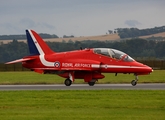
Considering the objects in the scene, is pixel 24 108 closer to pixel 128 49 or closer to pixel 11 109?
pixel 11 109

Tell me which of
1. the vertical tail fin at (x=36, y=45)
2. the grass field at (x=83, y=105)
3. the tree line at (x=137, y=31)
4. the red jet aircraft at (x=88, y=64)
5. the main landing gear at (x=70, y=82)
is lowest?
the grass field at (x=83, y=105)

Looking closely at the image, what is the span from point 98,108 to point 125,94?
536 centimetres

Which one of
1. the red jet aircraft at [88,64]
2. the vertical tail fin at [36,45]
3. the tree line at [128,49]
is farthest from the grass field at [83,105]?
the tree line at [128,49]

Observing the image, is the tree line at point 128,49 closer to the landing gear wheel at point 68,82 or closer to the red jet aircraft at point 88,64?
the red jet aircraft at point 88,64

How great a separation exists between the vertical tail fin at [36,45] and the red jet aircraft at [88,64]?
1.74 ft

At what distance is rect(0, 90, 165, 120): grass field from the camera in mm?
18719

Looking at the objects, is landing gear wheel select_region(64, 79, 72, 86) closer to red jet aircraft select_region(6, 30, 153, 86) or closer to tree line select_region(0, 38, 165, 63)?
red jet aircraft select_region(6, 30, 153, 86)

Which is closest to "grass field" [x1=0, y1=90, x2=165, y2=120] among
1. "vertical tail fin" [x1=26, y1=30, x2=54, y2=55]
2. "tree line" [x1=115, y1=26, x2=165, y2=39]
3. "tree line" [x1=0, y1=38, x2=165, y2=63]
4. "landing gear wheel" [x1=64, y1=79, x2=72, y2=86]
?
"landing gear wheel" [x1=64, y1=79, x2=72, y2=86]

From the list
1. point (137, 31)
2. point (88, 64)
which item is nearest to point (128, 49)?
point (137, 31)

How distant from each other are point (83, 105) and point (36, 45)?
16432mm

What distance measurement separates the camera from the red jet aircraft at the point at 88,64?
117 ft

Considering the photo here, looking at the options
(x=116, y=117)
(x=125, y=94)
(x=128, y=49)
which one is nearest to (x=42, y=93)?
(x=125, y=94)

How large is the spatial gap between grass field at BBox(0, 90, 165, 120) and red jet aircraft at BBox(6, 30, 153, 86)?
8.01 m

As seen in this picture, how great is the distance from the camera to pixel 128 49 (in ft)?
351
